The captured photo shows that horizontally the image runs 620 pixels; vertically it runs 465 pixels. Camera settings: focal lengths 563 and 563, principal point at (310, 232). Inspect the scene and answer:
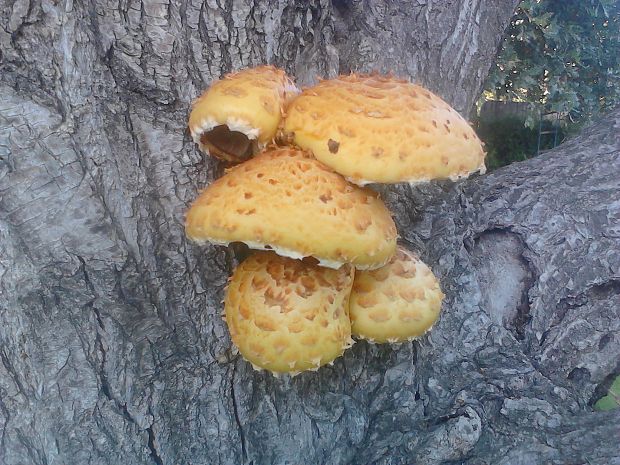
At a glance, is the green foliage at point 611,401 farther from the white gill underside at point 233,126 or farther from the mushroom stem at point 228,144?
the white gill underside at point 233,126

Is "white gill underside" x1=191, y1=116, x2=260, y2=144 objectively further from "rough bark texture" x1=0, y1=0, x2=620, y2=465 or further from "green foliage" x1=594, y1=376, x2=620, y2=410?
"green foliage" x1=594, y1=376, x2=620, y2=410

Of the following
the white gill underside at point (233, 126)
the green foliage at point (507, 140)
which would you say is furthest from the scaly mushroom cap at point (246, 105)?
the green foliage at point (507, 140)

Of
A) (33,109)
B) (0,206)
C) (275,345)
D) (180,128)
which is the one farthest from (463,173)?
(0,206)

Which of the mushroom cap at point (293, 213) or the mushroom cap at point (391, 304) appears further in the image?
the mushroom cap at point (391, 304)

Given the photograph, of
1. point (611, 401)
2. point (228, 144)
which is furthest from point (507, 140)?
point (228, 144)

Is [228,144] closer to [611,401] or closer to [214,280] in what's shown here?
[214,280]

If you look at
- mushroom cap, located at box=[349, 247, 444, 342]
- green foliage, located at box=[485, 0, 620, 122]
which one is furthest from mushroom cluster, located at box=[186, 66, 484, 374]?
green foliage, located at box=[485, 0, 620, 122]
